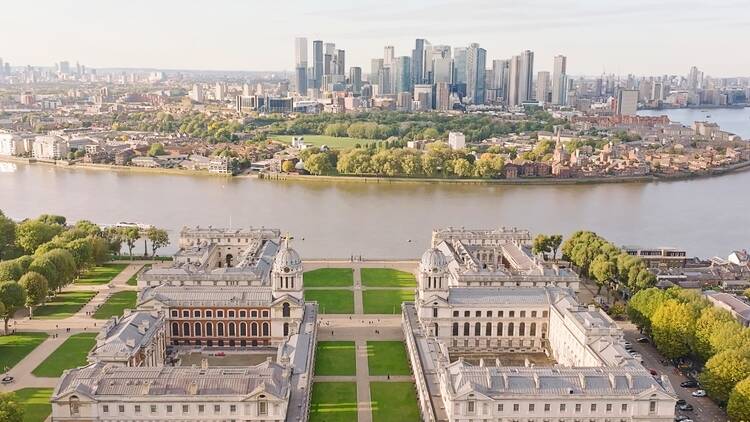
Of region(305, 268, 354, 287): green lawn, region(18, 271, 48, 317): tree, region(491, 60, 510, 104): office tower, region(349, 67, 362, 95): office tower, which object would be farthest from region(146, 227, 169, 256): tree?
region(349, 67, 362, 95): office tower

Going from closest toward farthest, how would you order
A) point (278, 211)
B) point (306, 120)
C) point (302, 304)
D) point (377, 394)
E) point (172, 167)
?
point (377, 394), point (302, 304), point (278, 211), point (172, 167), point (306, 120)

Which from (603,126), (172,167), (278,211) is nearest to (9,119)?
(172,167)

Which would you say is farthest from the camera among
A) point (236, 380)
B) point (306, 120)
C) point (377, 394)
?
point (306, 120)

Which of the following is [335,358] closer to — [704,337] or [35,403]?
[35,403]

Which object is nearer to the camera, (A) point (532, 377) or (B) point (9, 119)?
(A) point (532, 377)

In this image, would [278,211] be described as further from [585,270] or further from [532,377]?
[532,377]

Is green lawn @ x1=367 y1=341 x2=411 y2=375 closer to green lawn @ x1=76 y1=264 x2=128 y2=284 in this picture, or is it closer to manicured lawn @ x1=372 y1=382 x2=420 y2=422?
manicured lawn @ x1=372 y1=382 x2=420 y2=422
